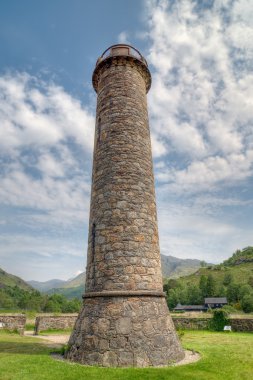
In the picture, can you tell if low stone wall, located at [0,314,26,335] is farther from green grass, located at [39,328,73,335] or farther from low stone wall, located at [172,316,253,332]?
low stone wall, located at [172,316,253,332]

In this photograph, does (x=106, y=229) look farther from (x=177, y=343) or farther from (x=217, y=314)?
(x=217, y=314)

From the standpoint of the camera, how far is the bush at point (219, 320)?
715 inches

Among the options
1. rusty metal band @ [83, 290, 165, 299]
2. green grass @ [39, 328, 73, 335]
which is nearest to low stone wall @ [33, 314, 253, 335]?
green grass @ [39, 328, 73, 335]

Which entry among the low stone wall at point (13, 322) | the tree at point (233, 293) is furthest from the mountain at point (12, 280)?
the low stone wall at point (13, 322)

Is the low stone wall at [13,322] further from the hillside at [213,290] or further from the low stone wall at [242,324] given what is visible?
the hillside at [213,290]

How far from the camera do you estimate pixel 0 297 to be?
94.3 metres

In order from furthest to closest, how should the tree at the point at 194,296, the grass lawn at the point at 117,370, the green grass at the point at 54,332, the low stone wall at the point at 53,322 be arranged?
the tree at the point at 194,296 → the low stone wall at the point at 53,322 → the green grass at the point at 54,332 → the grass lawn at the point at 117,370

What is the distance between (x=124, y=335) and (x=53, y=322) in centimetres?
1394

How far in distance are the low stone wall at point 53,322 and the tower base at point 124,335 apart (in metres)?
11.6

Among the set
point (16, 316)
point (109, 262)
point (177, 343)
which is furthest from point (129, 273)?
point (16, 316)

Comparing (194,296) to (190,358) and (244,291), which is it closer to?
(244,291)

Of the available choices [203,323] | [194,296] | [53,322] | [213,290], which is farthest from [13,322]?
[213,290]

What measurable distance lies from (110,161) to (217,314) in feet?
46.1

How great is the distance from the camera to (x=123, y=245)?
29.5ft
